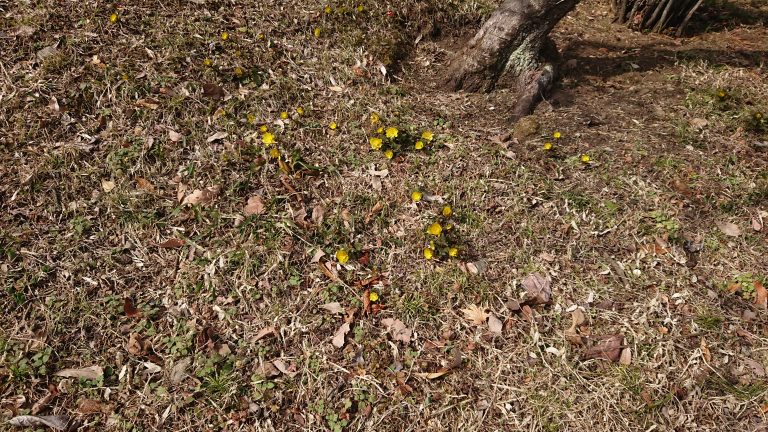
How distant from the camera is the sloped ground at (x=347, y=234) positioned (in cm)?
255

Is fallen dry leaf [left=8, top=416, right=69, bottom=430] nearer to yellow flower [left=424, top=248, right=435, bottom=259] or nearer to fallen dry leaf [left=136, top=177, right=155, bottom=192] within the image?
fallen dry leaf [left=136, top=177, right=155, bottom=192]

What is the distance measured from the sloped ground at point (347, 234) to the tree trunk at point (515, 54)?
17 centimetres

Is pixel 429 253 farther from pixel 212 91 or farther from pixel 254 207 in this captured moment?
pixel 212 91


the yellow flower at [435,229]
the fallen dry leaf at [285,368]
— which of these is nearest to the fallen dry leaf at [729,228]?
the yellow flower at [435,229]

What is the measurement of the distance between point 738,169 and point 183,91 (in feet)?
13.6

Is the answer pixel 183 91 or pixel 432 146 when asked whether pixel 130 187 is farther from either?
pixel 432 146

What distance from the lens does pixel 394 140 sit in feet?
11.8

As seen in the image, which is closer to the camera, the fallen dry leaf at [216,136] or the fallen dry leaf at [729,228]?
the fallen dry leaf at [729,228]

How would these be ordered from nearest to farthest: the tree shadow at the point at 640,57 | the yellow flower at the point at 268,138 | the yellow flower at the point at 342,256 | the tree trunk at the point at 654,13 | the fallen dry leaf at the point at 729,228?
1. the yellow flower at the point at 342,256
2. the fallen dry leaf at the point at 729,228
3. the yellow flower at the point at 268,138
4. the tree shadow at the point at 640,57
5. the tree trunk at the point at 654,13

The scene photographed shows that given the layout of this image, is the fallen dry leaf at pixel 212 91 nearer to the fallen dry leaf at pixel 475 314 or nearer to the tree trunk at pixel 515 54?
the tree trunk at pixel 515 54

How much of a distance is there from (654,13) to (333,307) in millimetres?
4592

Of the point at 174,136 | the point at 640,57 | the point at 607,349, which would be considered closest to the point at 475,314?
the point at 607,349

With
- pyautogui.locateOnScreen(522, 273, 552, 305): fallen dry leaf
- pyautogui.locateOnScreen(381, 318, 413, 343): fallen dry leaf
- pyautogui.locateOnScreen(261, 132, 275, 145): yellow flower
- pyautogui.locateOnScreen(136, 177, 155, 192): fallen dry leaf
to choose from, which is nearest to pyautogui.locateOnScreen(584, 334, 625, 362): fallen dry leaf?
pyautogui.locateOnScreen(522, 273, 552, 305): fallen dry leaf

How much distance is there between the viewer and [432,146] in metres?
3.61
